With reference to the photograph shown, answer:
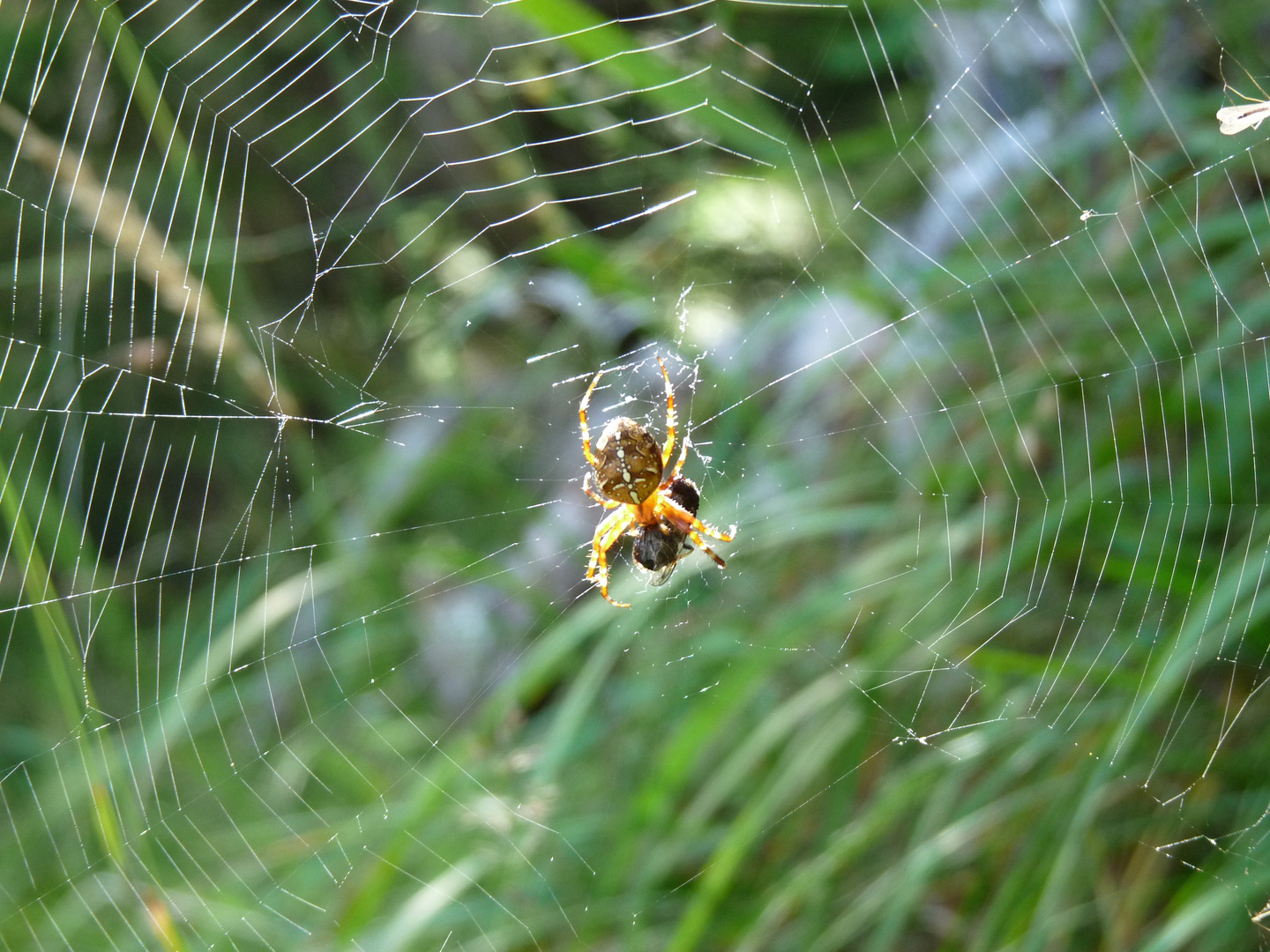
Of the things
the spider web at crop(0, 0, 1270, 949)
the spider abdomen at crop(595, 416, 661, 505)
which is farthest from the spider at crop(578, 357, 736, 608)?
the spider web at crop(0, 0, 1270, 949)

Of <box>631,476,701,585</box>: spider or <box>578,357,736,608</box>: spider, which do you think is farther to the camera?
<box>578,357,736,608</box>: spider

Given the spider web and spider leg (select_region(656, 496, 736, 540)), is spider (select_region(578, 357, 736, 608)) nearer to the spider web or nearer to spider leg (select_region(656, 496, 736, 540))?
spider leg (select_region(656, 496, 736, 540))

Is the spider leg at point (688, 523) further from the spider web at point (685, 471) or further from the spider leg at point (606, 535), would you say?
the spider leg at point (606, 535)

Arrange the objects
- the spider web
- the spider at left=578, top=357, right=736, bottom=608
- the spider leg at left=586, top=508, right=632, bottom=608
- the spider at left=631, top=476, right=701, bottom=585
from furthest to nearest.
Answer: the spider leg at left=586, top=508, right=632, bottom=608, the spider at left=578, top=357, right=736, bottom=608, the spider at left=631, top=476, right=701, bottom=585, the spider web

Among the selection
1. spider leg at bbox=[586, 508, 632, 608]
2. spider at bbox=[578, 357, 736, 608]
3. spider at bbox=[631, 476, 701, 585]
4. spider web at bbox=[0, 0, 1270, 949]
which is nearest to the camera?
spider web at bbox=[0, 0, 1270, 949]

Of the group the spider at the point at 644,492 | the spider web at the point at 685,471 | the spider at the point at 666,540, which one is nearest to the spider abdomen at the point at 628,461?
the spider at the point at 644,492

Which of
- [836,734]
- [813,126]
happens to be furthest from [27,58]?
[836,734]

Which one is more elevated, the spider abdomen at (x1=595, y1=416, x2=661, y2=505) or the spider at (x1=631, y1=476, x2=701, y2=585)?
the spider abdomen at (x1=595, y1=416, x2=661, y2=505)

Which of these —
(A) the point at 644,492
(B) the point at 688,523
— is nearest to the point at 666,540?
(B) the point at 688,523
